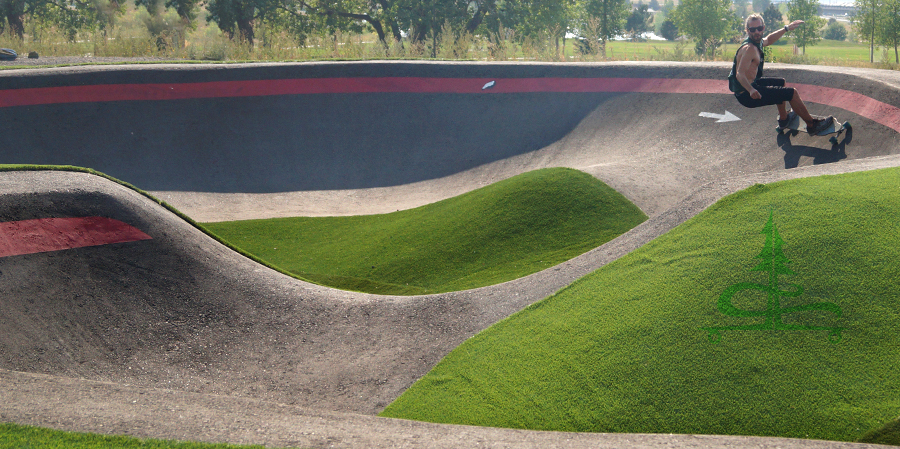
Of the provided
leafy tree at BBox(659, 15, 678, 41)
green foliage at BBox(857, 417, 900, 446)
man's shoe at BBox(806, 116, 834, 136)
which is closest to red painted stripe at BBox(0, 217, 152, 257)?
green foliage at BBox(857, 417, 900, 446)

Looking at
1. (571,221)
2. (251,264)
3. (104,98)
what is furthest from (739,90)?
(104,98)

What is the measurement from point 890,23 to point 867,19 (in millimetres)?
1481

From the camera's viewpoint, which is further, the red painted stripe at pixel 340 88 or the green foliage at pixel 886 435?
the red painted stripe at pixel 340 88

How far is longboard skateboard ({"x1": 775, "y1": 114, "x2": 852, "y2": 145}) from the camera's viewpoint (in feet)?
39.4

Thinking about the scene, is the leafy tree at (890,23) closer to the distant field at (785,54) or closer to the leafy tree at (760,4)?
the distant field at (785,54)

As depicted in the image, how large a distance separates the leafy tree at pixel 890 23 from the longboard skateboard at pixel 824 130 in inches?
825

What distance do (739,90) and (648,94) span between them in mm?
6841

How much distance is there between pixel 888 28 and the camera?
2881 centimetres

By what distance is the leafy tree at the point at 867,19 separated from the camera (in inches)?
1150

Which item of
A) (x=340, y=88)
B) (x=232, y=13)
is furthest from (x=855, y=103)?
(x=232, y=13)

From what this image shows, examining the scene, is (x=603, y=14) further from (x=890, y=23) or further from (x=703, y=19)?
(x=890, y=23)

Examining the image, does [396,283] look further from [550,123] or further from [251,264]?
[550,123]
